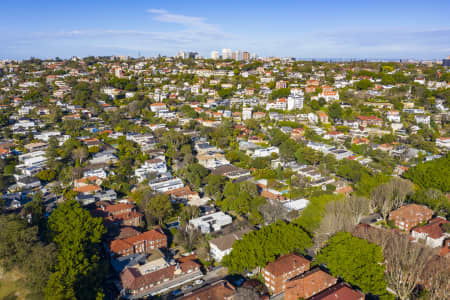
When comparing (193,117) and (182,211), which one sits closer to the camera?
(182,211)

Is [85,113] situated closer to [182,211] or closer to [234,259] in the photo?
[182,211]

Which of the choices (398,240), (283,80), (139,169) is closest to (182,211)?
(139,169)

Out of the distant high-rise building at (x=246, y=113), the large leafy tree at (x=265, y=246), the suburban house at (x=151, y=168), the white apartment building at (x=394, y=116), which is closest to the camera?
the large leafy tree at (x=265, y=246)

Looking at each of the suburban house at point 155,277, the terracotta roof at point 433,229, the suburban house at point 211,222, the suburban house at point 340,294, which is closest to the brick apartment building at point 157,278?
the suburban house at point 155,277

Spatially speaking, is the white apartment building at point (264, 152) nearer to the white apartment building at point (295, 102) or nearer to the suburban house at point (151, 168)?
the suburban house at point (151, 168)

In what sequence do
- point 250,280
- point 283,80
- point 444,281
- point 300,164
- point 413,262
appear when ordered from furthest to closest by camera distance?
point 283,80
point 300,164
point 250,280
point 413,262
point 444,281

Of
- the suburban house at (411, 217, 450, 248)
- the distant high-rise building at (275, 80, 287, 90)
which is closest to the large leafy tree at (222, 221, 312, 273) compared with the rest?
the suburban house at (411, 217, 450, 248)

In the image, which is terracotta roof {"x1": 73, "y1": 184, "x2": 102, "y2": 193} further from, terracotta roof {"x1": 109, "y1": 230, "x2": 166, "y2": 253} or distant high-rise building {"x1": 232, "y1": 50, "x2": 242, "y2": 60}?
distant high-rise building {"x1": 232, "y1": 50, "x2": 242, "y2": 60}
